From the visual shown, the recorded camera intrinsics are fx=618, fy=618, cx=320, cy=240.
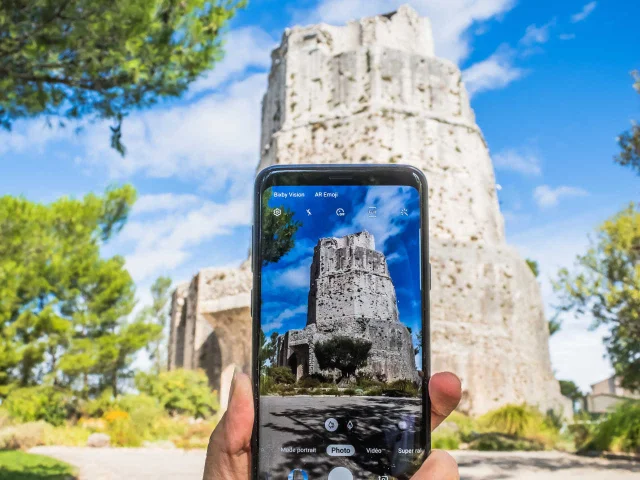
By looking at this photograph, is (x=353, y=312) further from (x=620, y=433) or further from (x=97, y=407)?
(x=97, y=407)

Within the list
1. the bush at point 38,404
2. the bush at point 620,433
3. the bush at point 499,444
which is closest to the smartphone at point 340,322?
the bush at point 499,444

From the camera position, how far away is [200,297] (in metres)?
16.8

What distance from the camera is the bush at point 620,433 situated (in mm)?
10367

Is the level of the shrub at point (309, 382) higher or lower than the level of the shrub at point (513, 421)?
higher

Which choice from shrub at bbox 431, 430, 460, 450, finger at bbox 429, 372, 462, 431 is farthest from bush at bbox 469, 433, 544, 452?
finger at bbox 429, 372, 462, 431

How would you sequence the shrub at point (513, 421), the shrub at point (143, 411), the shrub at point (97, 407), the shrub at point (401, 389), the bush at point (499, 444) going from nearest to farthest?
the shrub at point (401, 389) → the bush at point (499, 444) → the shrub at point (513, 421) → the shrub at point (143, 411) → the shrub at point (97, 407)

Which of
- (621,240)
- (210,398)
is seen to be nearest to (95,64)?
(210,398)

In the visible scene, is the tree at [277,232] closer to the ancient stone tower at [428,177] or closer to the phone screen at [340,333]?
the phone screen at [340,333]

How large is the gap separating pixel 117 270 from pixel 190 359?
399cm

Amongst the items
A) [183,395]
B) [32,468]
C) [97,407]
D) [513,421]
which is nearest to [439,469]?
[32,468]

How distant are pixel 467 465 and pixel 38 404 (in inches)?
470

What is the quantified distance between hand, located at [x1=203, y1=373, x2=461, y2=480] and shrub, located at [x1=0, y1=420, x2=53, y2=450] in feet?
37.2

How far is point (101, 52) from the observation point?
596cm

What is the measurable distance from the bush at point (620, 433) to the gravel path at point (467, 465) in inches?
33.4
